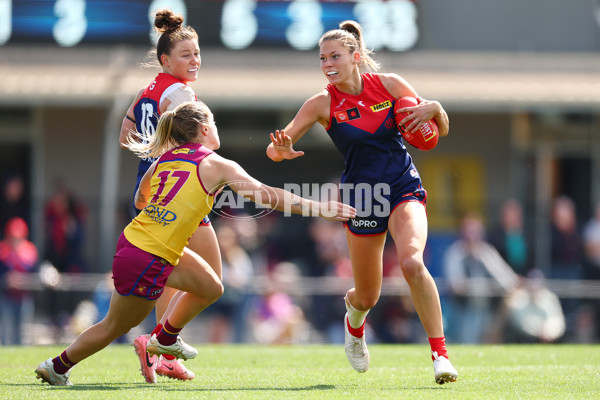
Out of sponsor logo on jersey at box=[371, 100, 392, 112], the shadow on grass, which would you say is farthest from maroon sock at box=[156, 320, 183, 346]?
sponsor logo on jersey at box=[371, 100, 392, 112]

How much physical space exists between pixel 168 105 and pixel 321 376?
6.59ft

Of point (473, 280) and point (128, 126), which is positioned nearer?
point (128, 126)

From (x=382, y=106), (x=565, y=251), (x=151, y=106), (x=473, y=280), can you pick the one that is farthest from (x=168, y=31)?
→ (x=565, y=251)

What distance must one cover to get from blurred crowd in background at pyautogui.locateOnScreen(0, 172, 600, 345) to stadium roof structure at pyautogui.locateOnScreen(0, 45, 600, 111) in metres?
1.90

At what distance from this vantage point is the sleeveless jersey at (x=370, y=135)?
601cm

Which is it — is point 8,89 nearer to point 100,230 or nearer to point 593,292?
point 100,230

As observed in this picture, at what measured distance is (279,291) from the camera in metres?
11.1

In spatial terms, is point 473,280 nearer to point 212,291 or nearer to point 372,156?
point 372,156

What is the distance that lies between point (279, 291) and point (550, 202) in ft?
18.1

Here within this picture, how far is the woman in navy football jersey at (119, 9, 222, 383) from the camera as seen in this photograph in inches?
231

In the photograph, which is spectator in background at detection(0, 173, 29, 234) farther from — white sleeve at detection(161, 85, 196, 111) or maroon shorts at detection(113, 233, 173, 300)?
maroon shorts at detection(113, 233, 173, 300)

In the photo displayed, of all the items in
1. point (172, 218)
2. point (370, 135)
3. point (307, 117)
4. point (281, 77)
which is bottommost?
point (172, 218)

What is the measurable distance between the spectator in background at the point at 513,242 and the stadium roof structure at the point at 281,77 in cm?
214

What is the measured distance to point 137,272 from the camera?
513cm
